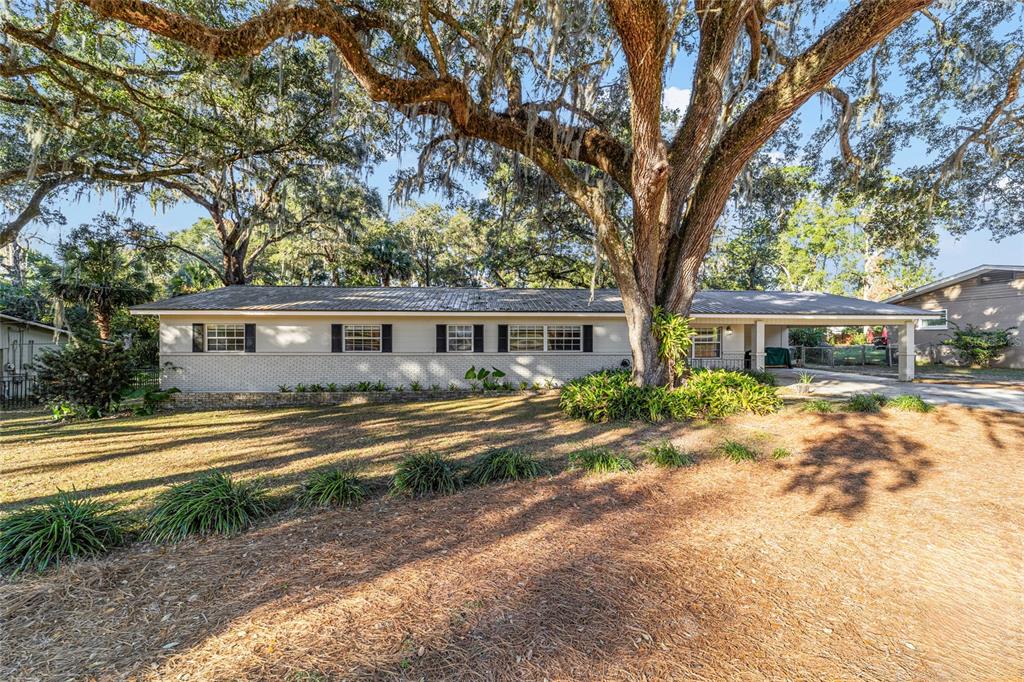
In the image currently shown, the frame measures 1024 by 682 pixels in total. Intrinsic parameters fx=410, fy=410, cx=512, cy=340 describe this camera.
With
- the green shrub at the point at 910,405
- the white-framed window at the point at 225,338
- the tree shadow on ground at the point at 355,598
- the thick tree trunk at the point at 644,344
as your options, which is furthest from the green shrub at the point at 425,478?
the white-framed window at the point at 225,338

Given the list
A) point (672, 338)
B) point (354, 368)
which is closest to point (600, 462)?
point (672, 338)

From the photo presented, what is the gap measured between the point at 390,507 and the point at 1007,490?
7.17m

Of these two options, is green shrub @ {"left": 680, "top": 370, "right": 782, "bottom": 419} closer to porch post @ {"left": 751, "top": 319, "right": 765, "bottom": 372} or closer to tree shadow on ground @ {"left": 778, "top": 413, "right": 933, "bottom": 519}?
tree shadow on ground @ {"left": 778, "top": 413, "right": 933, "bottom": 519}

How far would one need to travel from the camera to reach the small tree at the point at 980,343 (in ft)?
59.6

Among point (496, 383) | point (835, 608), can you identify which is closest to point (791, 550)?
point (835, 608)

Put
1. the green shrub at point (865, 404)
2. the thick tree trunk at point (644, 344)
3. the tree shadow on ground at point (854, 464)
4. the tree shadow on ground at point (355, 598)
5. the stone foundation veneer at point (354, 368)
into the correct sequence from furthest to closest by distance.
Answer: the stone foundation veneer at point (354, 368) < the thick tree trunk at point (644, 344) < the green shrub at point (865, 404) < the tree shadow on ground at point (854, 464) < the tree shadow on ground at point (355, 598)

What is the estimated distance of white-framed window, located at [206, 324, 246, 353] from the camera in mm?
12453

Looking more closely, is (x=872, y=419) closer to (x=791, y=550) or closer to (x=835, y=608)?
(x=791, y=550)

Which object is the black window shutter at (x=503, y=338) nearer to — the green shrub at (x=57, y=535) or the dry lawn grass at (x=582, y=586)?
the dry lawn grass at (x=582, y=586)

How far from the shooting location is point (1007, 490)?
484 cm

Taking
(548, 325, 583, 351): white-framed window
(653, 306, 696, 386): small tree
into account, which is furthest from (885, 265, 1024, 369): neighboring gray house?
(653, 306, 696, 386): small tree

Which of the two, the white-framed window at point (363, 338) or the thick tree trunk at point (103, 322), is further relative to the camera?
the thick tree trunk at point (103, 322)

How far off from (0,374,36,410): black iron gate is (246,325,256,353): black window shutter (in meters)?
5.63

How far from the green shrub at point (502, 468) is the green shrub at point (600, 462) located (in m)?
0.55
